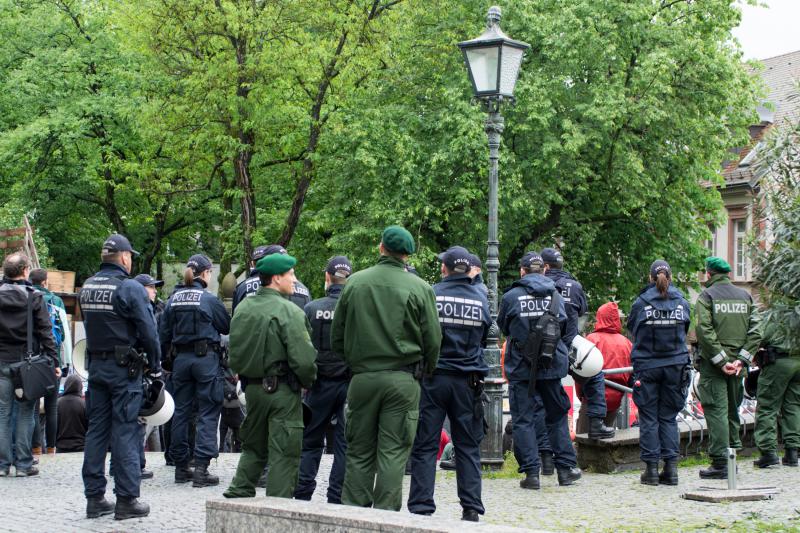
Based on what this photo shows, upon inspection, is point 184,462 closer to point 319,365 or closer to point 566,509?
point 319,365

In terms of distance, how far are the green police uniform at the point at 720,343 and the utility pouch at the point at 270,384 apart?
509cm

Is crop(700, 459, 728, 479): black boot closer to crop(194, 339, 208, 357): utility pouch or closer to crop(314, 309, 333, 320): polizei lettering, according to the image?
crop(314, 309, 333, 320): polizei lettering

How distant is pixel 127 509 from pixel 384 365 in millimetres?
2466

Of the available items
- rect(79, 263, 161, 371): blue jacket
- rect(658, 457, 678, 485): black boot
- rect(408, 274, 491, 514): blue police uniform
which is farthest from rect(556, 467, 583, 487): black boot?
rect(79, 263, 161, 371): blue jacket

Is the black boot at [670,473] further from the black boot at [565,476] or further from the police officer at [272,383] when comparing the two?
the police officer at [272,383]

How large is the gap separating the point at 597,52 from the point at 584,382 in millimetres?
17264

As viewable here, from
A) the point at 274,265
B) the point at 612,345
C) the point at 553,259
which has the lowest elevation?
the point at 612,345

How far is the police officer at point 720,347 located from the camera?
433 inches

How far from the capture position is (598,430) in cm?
1191

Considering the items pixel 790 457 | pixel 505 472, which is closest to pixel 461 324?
pixel 505 472

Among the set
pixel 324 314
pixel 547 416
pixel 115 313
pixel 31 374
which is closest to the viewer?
pixel 115 313

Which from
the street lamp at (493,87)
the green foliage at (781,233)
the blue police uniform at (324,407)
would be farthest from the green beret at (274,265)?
the street lamp at (493,87)

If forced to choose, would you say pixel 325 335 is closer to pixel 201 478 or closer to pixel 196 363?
pixel 196 363

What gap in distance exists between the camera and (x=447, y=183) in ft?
89.0
